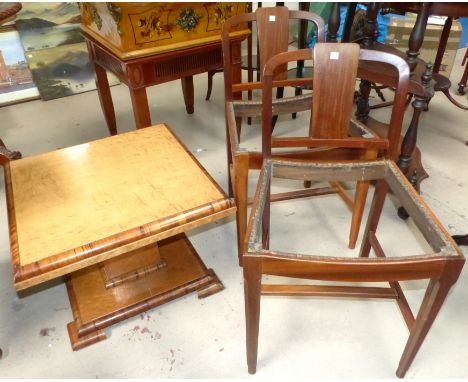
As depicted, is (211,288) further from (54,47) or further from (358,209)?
(54,47)

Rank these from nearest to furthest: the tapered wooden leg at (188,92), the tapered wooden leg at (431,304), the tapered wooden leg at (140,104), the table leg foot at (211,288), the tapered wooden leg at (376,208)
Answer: the tapered wooden leg at (431,304)
the tapered wooden leg at (376,208)
the table leg foot at (211,288)
the tapered wooden leg at (140,104)
the tapered wooden leg at (188,92)

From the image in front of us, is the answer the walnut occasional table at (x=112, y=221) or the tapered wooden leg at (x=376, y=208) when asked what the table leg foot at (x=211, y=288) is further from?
the tapered wooden leg at (x=376, y=208)

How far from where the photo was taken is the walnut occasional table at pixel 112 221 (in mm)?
989

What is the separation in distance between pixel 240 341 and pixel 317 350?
0.25m

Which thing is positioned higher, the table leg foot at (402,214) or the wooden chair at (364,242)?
the wooden chair at (364,242)

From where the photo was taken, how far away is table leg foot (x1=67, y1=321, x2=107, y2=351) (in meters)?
1.23

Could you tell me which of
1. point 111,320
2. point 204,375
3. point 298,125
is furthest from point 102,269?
point 298,125

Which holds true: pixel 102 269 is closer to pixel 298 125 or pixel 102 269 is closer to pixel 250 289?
pixel 250 289

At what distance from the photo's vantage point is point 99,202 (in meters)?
1.12

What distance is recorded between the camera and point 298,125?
249cm

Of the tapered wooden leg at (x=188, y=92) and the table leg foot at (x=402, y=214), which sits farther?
the tapered wooden leg at (x=188, y=92)

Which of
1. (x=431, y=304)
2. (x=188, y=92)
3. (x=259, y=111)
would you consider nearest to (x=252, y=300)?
(x=431, y=304)

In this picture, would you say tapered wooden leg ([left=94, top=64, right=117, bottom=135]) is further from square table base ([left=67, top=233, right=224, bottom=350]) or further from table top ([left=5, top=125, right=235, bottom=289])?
square table base ([left=67, top=233, right=224, bottom=350])

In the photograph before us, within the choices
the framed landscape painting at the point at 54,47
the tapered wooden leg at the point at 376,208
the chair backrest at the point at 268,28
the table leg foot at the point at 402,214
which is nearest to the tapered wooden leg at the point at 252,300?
the tapered wooden leg at the point at 376,208
